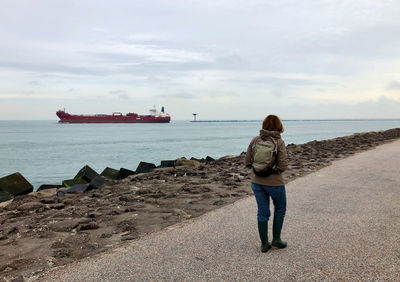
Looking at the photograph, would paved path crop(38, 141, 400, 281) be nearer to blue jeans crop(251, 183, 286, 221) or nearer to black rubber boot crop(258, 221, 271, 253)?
black rubber boot crop(258, 221, 271, 253)

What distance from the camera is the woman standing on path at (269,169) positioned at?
405 cm

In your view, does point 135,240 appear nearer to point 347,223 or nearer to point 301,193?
point 347,223

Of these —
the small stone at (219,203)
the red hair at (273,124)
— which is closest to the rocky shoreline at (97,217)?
the small stone at (219,203)

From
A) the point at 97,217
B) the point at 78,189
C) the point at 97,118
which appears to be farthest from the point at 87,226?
the point at 97,118

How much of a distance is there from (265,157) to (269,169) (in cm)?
17

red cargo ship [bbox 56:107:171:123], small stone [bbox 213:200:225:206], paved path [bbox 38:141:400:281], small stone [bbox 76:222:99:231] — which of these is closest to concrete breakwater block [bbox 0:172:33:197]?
small stone [bbox 76:222:99:231]

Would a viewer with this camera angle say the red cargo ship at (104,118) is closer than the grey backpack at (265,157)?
No

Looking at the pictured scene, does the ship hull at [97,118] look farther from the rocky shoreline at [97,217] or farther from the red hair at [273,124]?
the red hair at [273,124]

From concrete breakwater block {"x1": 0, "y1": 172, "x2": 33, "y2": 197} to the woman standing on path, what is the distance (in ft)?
36.6

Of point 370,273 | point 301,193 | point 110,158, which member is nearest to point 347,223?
point 370,273

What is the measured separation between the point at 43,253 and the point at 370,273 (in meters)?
4.00

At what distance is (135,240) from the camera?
4797 mm

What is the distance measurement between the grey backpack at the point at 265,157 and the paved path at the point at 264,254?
1.03 meters

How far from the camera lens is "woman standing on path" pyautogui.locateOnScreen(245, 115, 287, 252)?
4.05 meters
